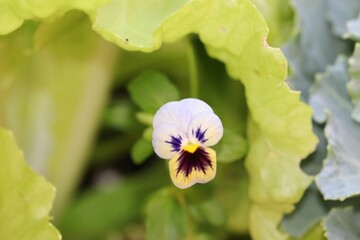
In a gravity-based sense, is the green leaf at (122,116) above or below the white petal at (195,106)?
below

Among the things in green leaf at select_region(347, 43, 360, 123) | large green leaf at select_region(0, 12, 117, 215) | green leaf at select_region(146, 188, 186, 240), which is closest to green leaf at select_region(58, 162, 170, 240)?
large green leaf at select_region(0, 12, 117, 215)

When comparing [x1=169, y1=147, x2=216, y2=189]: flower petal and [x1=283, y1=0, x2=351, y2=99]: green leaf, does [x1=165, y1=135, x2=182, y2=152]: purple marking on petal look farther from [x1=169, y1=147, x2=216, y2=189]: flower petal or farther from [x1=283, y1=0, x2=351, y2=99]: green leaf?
[x1=283, y1=0, x2=351, y2=99]: green leaf

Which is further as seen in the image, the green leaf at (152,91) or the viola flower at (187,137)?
the green leaf at (152,91)

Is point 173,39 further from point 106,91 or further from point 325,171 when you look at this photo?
point 106,91

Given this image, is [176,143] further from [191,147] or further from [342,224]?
[342,224]

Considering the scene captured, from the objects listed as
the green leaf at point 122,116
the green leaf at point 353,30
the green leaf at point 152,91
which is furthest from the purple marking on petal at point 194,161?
the green leaf at point 122,116

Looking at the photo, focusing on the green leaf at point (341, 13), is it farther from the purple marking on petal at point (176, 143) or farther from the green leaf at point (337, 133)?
the purple marking on petal at point (176, 143)
